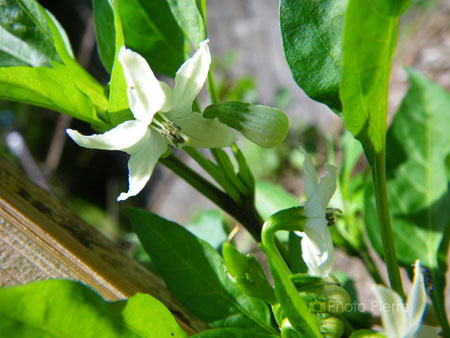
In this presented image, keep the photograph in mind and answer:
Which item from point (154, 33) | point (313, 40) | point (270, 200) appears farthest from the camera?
point (270, 200)

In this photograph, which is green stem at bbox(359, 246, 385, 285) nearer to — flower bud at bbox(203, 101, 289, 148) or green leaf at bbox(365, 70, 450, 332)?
green leaf at bbox(365, 70, 450, 332)

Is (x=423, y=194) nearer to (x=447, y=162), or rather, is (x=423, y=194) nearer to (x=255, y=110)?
(x=447, y=162)

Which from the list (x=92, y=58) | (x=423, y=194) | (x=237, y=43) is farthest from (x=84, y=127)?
(x=423, y=194)

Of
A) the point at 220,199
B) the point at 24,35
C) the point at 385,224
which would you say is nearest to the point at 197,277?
the point at 220,199

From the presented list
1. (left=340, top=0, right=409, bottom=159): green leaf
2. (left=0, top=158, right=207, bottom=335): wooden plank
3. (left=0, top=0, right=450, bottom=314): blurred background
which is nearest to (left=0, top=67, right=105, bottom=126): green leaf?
(left=0, top=158, right=207, bottom=335): wooden plank

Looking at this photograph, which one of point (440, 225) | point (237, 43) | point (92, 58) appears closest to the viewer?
point (440, 225)

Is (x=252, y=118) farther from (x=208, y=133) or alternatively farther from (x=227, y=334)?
(x=227, y=334)

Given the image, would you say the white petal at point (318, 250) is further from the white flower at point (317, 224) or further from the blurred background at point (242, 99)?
the blurred background at point (242, 99)
